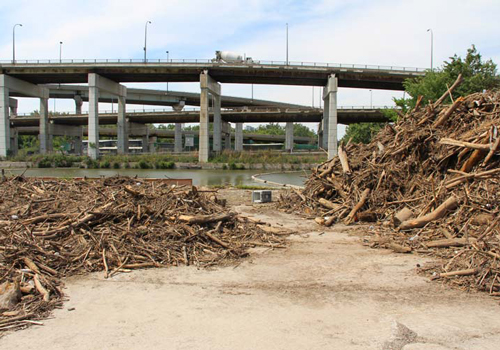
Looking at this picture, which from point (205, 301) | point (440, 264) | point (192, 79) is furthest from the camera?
point (192, 79)

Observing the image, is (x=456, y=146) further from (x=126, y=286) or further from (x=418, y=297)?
(x=126, y=286)

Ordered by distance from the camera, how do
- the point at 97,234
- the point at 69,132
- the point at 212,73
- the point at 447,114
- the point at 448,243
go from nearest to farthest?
the point at 97,234 < the point at 448,243 < the point at 447,114 < the point at 212,73 < the point at 69,132

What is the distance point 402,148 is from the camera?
11.6 metres

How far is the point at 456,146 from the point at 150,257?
26.7ft

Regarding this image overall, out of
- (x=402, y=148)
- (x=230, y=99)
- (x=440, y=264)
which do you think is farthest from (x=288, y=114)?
(x=440, y=264)

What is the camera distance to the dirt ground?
4.22 m

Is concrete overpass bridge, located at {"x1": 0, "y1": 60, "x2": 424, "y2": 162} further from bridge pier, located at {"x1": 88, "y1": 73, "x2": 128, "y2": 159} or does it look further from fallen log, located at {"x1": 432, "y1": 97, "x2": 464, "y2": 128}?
fallen log, located at {"x1": 432, "y1": 97, "x2": 464, "y2": 128}

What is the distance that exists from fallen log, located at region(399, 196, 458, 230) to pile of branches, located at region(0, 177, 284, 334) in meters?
3.06

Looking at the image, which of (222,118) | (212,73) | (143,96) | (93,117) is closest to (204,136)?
(212,73)

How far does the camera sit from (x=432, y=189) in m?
9.45

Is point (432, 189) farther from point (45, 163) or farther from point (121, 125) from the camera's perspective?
point (121, 125)

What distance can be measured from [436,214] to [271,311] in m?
5.51

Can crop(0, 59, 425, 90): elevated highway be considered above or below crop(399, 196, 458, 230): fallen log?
above

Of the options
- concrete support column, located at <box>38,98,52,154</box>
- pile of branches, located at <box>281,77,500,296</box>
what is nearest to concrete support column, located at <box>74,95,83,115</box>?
concrete support column, located at <box>38,98,52,154</box>
